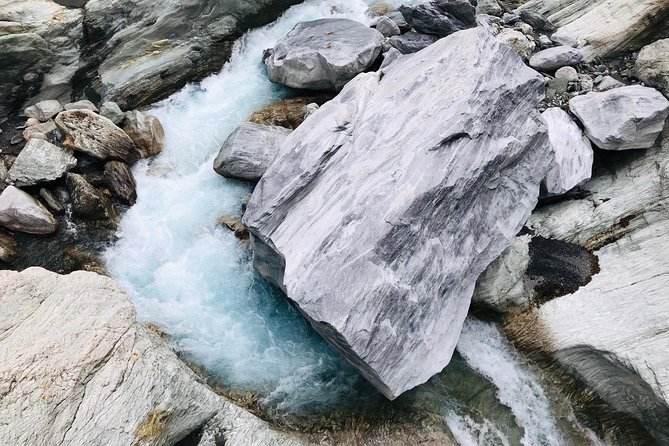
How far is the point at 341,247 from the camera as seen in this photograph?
927 cm

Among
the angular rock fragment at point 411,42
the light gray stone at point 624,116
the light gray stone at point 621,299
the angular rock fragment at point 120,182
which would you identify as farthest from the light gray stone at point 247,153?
the light gray stone at point 624,116

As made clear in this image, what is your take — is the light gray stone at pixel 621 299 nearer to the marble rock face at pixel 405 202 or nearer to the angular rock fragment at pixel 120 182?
the marble rock face at pixel 405 202

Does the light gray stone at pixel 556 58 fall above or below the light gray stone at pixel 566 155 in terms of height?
above

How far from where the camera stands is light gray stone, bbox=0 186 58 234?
11203mm

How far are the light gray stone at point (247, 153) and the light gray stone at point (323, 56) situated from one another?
2702 millimetres

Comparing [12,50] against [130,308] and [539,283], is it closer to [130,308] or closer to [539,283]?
[130,308]

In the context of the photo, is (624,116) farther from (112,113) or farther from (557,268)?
(112,113)

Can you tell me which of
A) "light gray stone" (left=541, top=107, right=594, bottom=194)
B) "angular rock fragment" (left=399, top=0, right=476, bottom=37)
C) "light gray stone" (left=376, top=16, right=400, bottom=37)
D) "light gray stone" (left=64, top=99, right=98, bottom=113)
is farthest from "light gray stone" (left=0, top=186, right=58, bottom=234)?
"angular rock fragment" (left=399, top=0, right=476, bottom=37)

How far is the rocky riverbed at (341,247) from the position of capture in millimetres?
8399

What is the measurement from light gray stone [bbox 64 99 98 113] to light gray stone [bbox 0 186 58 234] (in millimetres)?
2963

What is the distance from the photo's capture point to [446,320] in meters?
9.73

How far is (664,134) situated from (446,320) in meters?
7.05

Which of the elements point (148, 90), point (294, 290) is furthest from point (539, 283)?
point (148, 90)

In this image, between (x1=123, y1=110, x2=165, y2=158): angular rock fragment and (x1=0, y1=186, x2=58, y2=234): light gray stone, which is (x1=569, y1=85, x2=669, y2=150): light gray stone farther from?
(x1=0, y1=186, x2=58, y2=234): light gray stone
